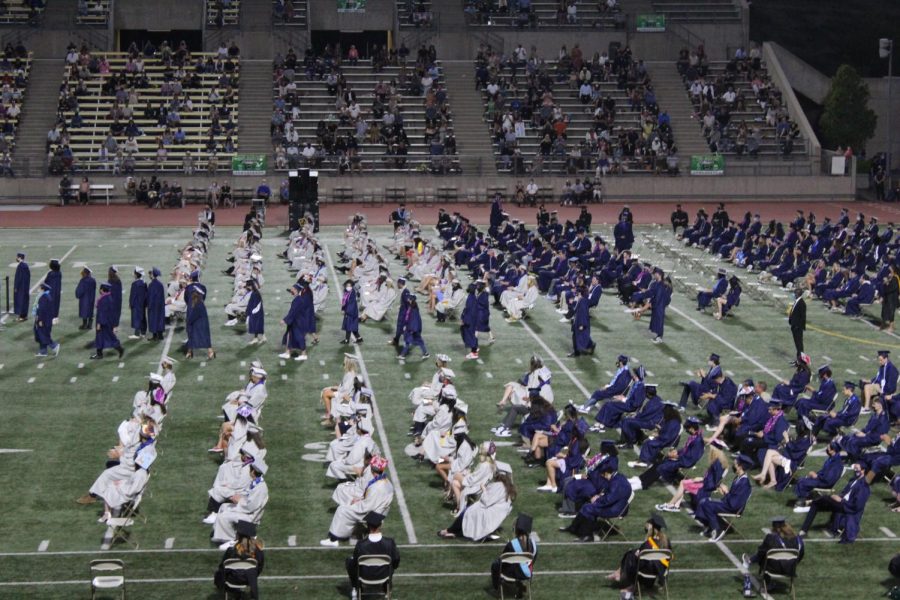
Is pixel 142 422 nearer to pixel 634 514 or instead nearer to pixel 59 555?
pixel 59 555

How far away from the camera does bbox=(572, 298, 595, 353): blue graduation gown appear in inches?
1350

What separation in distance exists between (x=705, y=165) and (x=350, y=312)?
35898mm

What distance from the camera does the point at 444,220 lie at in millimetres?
52312

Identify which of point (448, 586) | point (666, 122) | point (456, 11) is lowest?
point (448, 586)

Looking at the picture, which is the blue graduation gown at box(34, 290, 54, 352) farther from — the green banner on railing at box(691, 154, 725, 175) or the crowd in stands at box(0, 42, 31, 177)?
the green banner on railing at box(691, 154, 725, 175)

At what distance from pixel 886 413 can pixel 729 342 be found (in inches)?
401

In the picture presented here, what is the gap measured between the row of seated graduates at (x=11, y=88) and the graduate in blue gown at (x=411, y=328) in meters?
35.2

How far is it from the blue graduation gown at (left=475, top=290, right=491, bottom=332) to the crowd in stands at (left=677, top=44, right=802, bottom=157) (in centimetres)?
3625

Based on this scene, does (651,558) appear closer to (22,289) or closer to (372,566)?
(372,566)

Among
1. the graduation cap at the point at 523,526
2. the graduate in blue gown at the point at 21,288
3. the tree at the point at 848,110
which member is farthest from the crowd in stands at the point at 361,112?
the graduation cap at the point at 523,526

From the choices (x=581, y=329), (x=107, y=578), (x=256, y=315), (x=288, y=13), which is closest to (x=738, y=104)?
(x=288, y=13)

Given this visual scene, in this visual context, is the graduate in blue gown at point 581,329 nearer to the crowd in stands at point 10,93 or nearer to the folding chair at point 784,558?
the folding chair at point 784,558

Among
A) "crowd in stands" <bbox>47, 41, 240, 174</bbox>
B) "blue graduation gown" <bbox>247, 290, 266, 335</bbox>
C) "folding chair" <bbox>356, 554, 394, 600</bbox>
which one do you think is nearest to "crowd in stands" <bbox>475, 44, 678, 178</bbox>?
"crowd in stands" <bbox>47, 41, 240, 174</bbox>

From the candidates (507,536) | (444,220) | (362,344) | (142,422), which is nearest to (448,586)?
(507,536)
